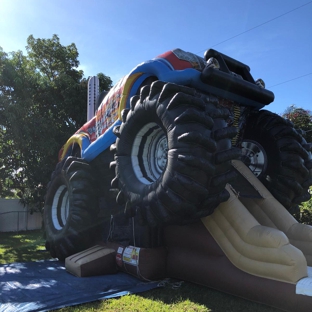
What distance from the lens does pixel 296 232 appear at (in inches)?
164

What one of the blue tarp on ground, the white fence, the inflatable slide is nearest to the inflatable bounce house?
the inflatable slide

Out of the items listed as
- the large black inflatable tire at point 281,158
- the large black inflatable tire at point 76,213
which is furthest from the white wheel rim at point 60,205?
the large black inflatable tire at point 281,158

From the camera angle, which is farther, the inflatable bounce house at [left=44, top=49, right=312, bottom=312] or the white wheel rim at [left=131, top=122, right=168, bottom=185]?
the white wheel rim at [left=131, top=122, right=168, bottom=185]

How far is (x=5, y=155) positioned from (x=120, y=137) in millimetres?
10060

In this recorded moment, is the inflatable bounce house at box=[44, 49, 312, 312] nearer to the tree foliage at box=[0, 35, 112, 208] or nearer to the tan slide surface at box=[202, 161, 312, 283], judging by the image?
the tan slide surface at box=[202, 161, 312, 283]

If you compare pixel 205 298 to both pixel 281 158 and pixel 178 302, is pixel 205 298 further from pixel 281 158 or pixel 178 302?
pixel 281 158

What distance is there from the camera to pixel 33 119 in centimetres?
1207

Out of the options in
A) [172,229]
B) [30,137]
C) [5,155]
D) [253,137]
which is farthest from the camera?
[5,155]

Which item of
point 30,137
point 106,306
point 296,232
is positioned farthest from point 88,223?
point 30,137

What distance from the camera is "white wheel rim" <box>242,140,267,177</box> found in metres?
5.18

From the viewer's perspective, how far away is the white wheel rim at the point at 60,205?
6.70m

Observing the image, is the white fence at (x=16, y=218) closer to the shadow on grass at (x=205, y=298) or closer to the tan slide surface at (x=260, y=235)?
the shadow on grass at (x=205, y=298)

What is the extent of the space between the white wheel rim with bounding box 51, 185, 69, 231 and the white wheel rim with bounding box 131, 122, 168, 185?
9.48ft

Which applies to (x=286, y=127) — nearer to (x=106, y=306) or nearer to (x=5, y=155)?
(x=106, y=306)
